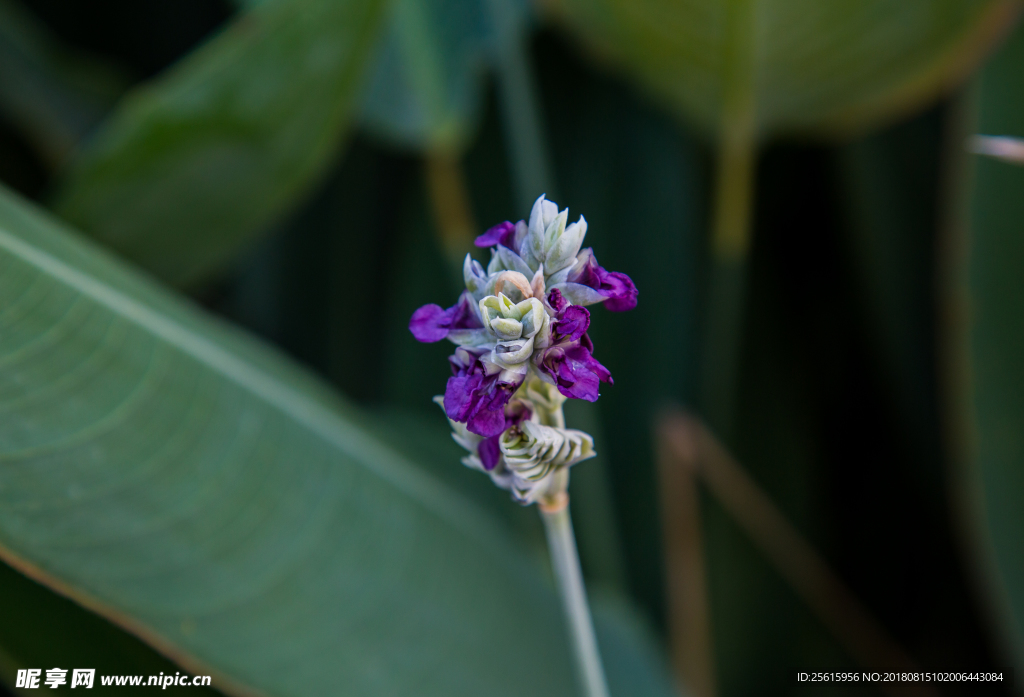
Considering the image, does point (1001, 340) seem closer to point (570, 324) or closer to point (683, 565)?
point (683, 565)

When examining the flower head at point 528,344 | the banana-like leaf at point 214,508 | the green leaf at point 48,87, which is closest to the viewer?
the flower head at point 528,344

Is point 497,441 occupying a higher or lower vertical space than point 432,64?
lower

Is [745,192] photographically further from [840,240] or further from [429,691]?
[429,691]

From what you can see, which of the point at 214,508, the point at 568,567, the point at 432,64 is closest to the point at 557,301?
the point at 568,567

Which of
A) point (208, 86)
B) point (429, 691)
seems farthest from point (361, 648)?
point (208, 86)

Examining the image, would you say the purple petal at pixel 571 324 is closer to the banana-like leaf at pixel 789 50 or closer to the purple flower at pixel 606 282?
the purple flower at pixel 606 282

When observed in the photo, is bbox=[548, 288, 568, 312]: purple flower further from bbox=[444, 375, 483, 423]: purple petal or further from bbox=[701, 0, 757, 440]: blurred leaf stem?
bbox=[701, 0, 757, 440]: blurred leaf stem

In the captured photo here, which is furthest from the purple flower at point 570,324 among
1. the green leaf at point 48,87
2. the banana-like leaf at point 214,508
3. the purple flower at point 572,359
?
the green leaf at point 48,87

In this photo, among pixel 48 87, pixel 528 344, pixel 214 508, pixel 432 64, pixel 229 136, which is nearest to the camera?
pixel 528 344
